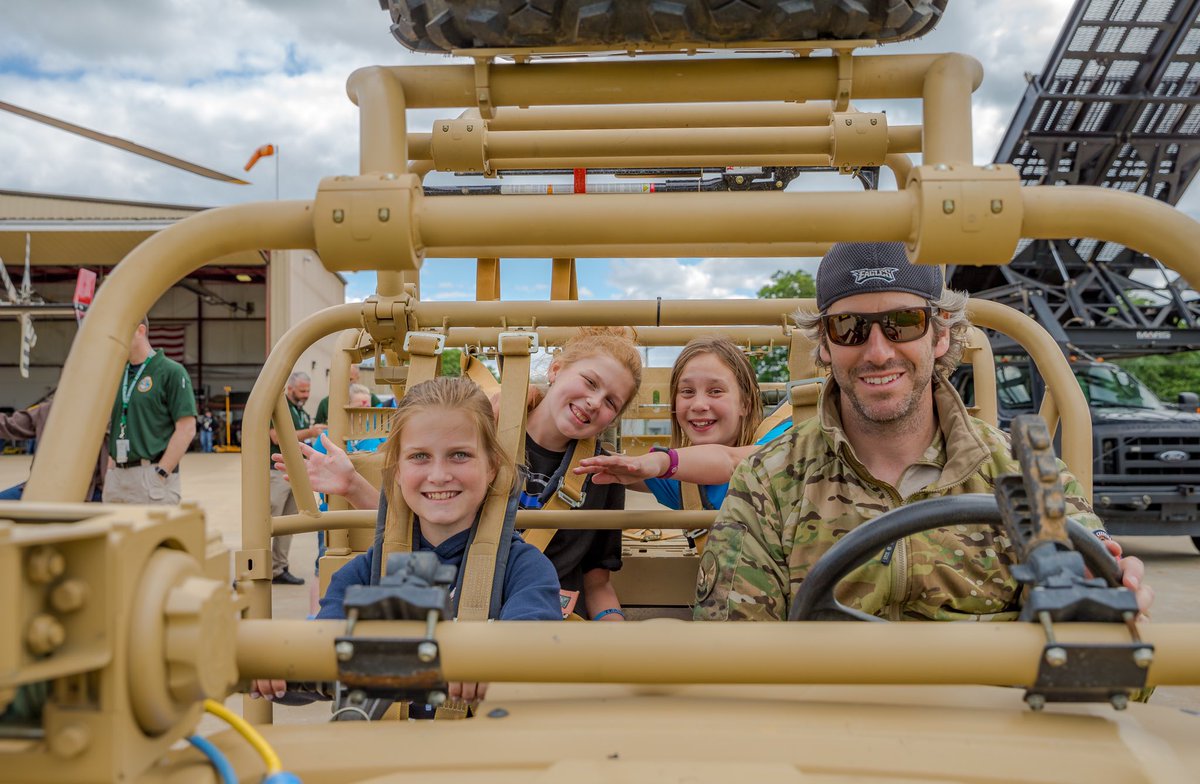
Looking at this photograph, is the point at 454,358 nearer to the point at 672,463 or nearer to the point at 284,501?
the point at 284,501

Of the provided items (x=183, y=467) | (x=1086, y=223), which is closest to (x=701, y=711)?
(x=1086, y=223)

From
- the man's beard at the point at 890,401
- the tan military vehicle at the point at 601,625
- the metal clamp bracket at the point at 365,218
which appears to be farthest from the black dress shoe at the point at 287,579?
the metal clamp bracket at the point at 365,218

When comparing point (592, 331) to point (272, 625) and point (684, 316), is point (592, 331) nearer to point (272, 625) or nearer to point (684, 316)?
point (684, 316)

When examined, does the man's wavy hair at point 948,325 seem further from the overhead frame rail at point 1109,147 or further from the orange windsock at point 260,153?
the overhead frame rail at point 1109,147

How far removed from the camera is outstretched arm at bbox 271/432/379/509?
220 cm

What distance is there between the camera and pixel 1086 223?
1034 mm

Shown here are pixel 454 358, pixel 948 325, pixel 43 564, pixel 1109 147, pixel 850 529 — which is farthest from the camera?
pixel 454 358

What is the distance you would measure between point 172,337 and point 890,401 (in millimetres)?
30504

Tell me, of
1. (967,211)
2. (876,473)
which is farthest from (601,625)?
(876,473)

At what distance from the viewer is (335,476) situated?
221 cm

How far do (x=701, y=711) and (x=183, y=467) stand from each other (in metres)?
18.5

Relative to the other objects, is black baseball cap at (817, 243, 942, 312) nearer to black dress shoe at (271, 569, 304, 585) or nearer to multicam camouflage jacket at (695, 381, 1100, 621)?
multicam camouflage jacket at (695, 381, 1100, 621)

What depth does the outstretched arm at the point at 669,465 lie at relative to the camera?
7.05ft

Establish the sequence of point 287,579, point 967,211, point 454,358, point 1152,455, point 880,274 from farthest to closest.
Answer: point 454,358 → point 1152,455 → point 287,579 → point 880,274 → point 967,211
